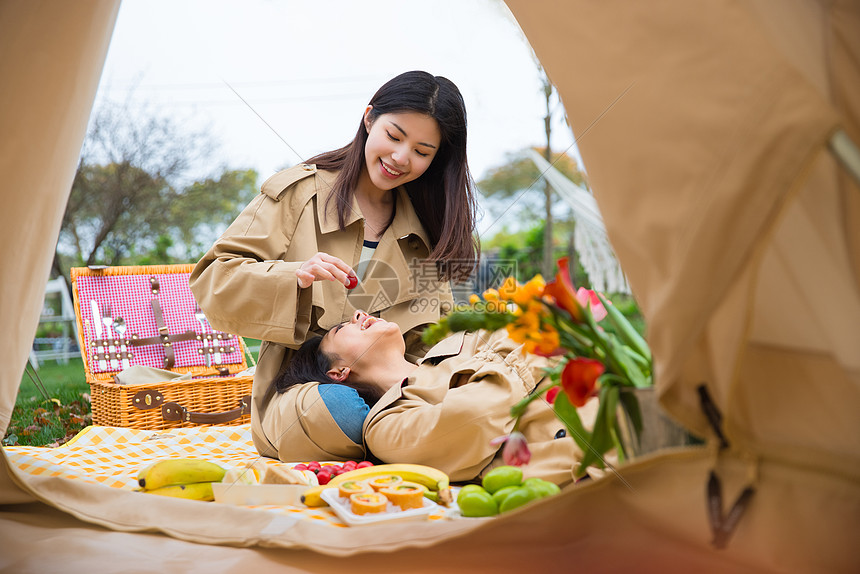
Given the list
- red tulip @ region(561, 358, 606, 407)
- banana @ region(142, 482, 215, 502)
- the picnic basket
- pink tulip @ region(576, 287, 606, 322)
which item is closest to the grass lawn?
the picnic basket

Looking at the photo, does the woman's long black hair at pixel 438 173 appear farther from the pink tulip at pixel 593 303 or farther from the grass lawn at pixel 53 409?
the grass lawn at pixel 53 409

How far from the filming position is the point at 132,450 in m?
2.08

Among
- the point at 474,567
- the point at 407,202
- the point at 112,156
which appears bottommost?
the point at 474,567

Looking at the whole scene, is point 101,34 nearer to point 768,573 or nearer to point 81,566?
point 81,566

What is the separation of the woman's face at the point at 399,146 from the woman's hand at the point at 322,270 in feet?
1.13

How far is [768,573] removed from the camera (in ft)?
2.80

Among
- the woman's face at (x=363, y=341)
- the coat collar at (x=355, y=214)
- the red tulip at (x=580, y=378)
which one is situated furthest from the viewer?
the coat collar at (x=355, y=214)

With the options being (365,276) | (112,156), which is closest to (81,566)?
(365,276)

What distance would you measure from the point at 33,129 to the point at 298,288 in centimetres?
79

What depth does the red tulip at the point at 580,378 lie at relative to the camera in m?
0.86

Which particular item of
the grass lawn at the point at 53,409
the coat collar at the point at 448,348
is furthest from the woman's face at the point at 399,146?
the grass lawn at the point at 53,409

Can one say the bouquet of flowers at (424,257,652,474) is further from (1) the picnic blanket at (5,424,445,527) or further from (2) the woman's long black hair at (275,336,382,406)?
(2) the woman's long black hair at (275,336,382,406)

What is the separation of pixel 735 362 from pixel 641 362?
0.32 m

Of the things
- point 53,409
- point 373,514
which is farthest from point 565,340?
point 53,409
